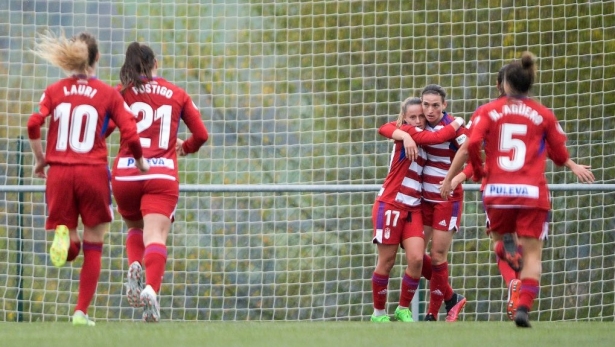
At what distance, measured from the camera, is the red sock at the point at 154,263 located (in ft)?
26.2

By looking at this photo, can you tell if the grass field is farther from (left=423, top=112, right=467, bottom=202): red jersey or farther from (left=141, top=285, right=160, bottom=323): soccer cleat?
(left=423, top=112, right=467, bottom=202): red jersey

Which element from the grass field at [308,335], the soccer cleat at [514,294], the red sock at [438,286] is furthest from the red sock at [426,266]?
the grass field at [308,335]

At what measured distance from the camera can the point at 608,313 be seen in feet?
43.0

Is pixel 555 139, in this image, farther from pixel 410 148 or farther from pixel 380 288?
pixel 380 288

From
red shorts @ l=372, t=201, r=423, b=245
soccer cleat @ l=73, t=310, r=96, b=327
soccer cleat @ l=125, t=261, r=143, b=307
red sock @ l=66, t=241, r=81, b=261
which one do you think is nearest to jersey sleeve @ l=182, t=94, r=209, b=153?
soccer cleat @ l=125, t=261, r=143, b=307

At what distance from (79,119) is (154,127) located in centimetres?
62

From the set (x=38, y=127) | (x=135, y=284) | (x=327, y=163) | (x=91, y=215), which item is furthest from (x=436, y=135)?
(x=327, y=163)

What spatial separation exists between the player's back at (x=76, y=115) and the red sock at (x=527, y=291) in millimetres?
2544

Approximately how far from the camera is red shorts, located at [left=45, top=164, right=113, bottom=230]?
7719 millimetres

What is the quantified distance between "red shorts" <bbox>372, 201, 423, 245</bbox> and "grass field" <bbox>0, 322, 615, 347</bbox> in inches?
51.9

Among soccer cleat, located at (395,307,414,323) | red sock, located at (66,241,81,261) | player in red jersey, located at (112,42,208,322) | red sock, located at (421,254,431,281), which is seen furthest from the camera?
A: red sock, located at (421,254,431,281)

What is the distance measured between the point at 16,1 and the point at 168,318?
4.34 metres

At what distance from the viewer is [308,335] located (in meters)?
7.24

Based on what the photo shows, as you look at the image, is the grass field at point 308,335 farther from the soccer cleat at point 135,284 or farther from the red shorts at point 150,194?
the red shorts at point 150,194
